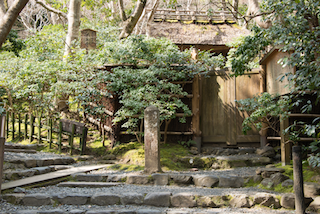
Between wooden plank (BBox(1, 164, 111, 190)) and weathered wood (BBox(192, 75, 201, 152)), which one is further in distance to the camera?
weathered wood (BBox(192, 75, 201, 152))

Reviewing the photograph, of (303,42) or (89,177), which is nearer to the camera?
(303,42)

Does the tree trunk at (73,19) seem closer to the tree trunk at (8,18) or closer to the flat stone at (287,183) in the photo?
the tree trunk at (8,18)

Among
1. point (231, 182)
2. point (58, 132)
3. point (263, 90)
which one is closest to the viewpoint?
point (231, 182)

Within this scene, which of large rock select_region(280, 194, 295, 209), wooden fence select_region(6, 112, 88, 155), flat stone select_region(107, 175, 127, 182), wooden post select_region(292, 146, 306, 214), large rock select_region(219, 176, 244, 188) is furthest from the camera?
wooden fence select_region(6, 112, 88, 155)

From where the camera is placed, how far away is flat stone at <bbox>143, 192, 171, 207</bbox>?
4.08 meters

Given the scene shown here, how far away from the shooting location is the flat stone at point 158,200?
408 centimetres

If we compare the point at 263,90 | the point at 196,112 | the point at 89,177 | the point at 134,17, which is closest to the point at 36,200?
the point at 89,177

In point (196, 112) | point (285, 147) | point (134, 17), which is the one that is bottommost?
point (285, 147)

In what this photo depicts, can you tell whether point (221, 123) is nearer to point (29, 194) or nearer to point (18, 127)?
point (29, 194)

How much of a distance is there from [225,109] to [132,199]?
446cm

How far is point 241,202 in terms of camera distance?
399cm

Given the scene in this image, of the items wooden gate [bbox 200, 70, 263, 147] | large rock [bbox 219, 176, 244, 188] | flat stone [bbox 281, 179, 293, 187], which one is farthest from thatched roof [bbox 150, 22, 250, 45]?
flat stone [bbox 281, 179, 293, 187]

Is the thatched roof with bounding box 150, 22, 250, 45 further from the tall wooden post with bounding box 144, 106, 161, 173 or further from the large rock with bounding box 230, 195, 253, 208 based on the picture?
the large rock with bounding box 230, 195, 253, 208

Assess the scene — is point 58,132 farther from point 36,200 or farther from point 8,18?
point 8,18
